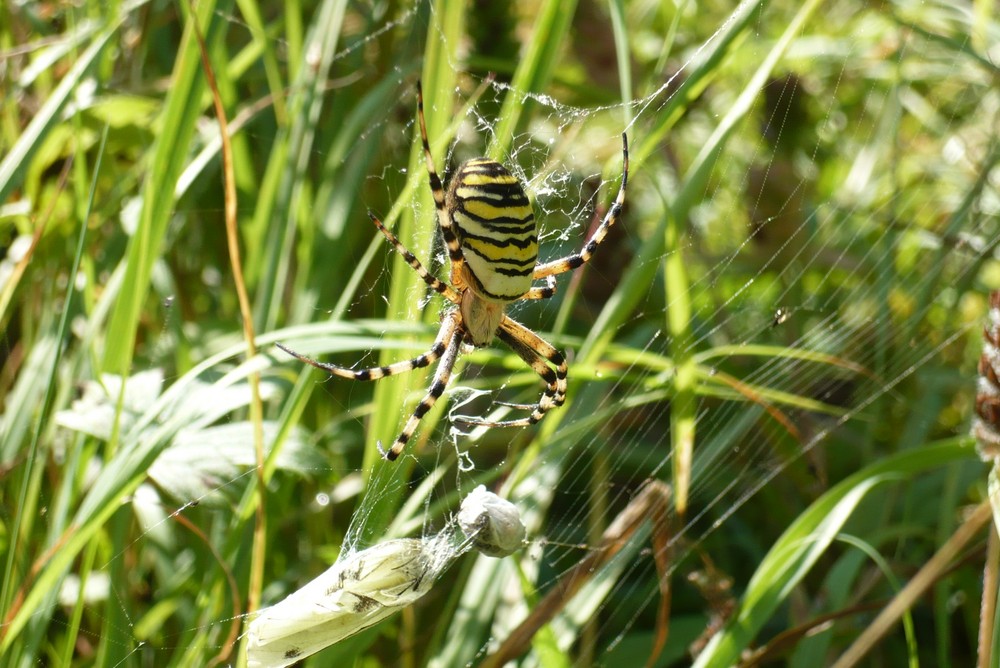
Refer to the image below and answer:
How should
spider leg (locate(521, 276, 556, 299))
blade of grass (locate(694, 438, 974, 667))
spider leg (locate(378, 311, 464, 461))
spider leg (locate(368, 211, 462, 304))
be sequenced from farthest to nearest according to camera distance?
spider leg (locate(521, 276, 556, 299)) < spider leg (locate(378, 311, 464, 461)) < spider leg (locate(368, 211, 462, 304)) < blade of grass (locate(694, 438, 974, 667))

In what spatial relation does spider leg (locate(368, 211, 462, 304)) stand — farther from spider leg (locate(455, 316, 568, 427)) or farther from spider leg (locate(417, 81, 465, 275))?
spider leg (locate(455, 316, 568, 427))

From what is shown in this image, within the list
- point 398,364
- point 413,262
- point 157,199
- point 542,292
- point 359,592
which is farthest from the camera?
point 542,292

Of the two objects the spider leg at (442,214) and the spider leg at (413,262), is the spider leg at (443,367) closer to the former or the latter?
the spider leg at (413,262)

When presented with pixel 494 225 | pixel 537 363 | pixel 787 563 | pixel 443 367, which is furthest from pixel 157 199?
pixel 787 563

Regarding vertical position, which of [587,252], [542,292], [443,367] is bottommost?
[443,367]

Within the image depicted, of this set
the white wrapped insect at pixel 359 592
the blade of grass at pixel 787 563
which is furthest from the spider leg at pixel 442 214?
the blade of grass at pixel 787 563

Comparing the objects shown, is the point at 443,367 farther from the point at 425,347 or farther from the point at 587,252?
the point at 587,252

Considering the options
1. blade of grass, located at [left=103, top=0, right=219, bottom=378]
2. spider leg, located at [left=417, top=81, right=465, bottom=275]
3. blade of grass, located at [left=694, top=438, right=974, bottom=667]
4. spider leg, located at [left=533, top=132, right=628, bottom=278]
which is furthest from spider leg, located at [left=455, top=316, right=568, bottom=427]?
blade of grass, located at [left=103, top=0, right=219, bottom=378]
